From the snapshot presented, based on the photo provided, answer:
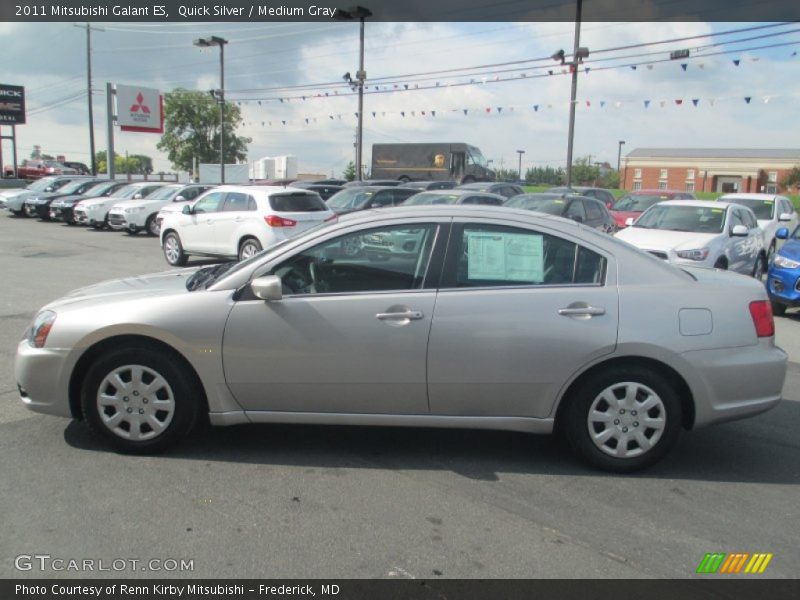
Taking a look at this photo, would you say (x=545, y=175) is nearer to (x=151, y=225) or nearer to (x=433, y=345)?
(x=151, y=225)

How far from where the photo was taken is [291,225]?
505 inches

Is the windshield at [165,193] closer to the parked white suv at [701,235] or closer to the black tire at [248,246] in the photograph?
the black tire at [248,246]

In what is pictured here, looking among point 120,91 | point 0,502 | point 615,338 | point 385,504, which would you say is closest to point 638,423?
point 615,338

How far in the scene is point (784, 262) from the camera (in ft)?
31.3

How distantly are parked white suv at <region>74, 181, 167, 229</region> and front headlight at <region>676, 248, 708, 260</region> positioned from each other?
17975 millimetres

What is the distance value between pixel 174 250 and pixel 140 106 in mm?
29835

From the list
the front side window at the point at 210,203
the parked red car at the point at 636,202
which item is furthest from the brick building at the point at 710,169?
the front side window at the point at 210,203

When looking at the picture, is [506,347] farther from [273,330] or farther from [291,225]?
[291,225]

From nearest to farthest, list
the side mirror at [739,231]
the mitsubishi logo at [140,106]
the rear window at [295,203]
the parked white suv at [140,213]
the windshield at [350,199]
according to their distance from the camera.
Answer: the side mirror at [739,231], the rear window at [295,203], the windshield at [350,199], the parked white suv at [140,213], the mitsubishi logo at [140,106]

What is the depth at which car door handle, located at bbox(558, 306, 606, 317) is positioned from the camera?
4.05 m

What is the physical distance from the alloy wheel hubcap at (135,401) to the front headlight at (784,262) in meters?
8.79

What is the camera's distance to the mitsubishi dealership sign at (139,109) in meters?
39.2

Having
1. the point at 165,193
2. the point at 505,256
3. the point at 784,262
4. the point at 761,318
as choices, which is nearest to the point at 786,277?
the point at 784,262

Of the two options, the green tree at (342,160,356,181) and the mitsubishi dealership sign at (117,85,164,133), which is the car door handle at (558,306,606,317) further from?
the green tree at (342,160,356,181)
